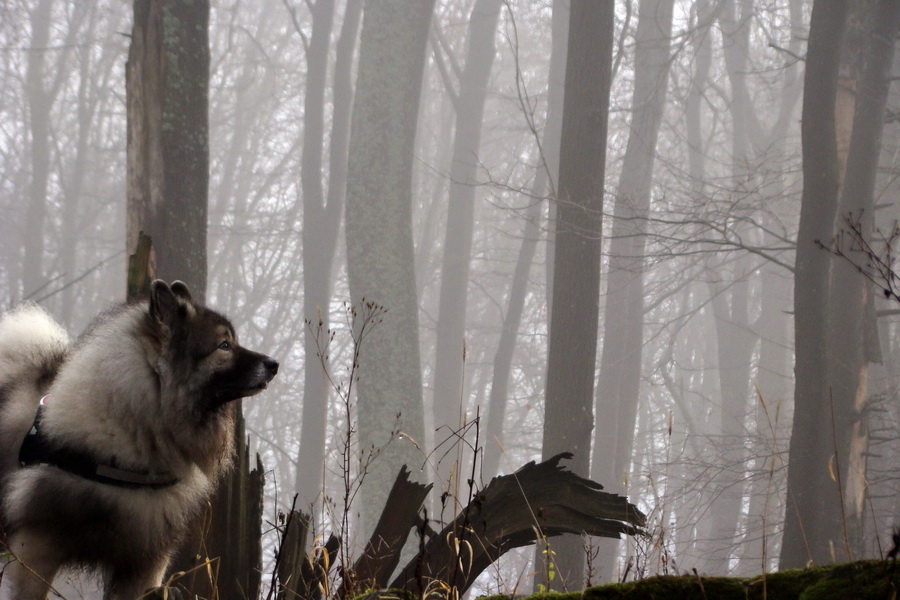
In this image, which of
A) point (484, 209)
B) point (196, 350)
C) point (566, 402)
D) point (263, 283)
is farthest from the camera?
point (484, 209)

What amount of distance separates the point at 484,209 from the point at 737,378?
12942 millimetres

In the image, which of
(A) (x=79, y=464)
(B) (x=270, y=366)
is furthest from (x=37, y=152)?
(B) (x=270, y=366)

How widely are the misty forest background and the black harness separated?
2.03ft

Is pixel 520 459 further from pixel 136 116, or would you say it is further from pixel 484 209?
pixel 136 116

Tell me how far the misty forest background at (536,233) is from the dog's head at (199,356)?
0.56 m

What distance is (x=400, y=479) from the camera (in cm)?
471

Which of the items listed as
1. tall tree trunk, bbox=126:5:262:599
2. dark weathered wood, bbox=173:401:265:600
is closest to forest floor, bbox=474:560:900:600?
dark weathered wood, bbox=173:401:265:600

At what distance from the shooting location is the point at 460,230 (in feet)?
68.0

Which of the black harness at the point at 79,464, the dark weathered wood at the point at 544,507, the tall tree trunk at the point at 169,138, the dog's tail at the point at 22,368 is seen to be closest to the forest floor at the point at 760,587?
the black harness at the point at 79,464

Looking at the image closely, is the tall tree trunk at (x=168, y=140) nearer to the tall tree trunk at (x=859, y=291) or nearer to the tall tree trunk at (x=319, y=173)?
the tall tree trunk at (x=859, y=291)

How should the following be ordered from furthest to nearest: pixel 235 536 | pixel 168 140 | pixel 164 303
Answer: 1. pixel 168 140
2. pixel 235 536
3. pixel 164 303

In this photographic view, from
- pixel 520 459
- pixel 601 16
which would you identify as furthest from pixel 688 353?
pixel 601 16

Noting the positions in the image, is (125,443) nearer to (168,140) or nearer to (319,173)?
(168,140)

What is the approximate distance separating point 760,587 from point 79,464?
2.88m
